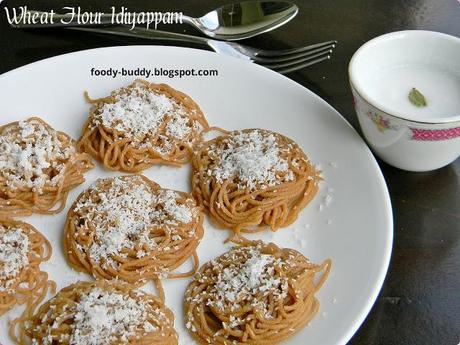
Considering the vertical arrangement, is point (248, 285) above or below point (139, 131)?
below

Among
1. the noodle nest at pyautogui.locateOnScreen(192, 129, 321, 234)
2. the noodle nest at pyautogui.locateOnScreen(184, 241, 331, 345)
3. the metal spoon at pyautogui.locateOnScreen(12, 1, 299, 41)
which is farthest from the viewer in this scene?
the metal spoon at pyautogui.locateOnScreen(12, 1, 299, 41)


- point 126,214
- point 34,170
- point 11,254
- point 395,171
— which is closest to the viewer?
point 11,254

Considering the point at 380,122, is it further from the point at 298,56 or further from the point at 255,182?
the point at 298,56

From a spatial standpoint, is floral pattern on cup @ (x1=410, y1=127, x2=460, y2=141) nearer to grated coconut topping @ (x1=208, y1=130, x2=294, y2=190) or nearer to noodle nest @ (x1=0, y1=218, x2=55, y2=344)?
grated coconut topping @ (x1=208, y1=130, x2=294, y2=190)

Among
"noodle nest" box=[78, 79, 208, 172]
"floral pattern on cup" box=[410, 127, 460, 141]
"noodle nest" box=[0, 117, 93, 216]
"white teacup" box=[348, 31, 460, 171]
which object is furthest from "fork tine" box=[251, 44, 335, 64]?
"noodle nest" box=[0, 117, 93, 216]

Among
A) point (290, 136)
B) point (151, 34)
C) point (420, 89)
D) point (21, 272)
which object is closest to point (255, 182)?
point (290, 136)

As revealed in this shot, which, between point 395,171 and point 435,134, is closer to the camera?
point 435,134
